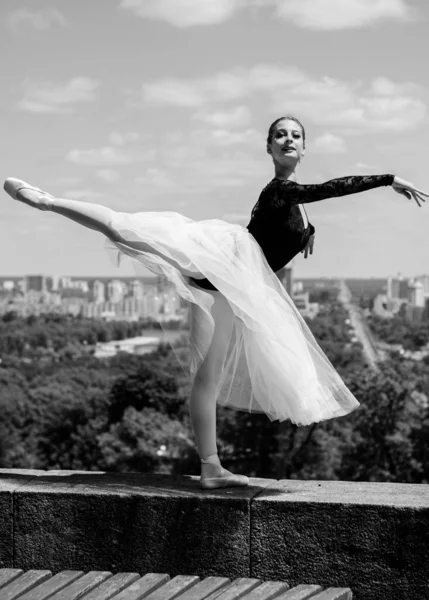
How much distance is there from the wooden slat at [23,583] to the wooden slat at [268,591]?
39.2 inches

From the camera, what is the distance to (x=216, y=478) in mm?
5734

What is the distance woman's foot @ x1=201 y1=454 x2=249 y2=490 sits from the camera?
5711mm

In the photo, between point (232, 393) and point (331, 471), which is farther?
point (331, 471)

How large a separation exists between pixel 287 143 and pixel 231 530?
2050 millimetres

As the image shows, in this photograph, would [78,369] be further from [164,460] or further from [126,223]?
[126,223]

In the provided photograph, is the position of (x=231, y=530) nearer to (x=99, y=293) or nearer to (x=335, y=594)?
(x=335, y=594)

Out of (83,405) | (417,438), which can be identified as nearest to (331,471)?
(417,438)

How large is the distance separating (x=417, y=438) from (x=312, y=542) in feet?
122

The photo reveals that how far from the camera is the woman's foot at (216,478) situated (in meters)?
5.71

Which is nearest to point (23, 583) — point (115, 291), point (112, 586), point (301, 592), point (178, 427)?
point (112, 586)

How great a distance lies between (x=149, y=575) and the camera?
202 inches

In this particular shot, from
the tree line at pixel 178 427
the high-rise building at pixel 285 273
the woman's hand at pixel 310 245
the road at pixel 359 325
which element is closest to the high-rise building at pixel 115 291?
the road at pixel 359 325

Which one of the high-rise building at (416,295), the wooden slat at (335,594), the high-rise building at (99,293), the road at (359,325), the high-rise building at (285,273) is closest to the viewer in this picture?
the wooden slat at (335,594)

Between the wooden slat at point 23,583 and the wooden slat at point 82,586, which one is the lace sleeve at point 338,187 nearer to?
the wooden slat at point 82,586
